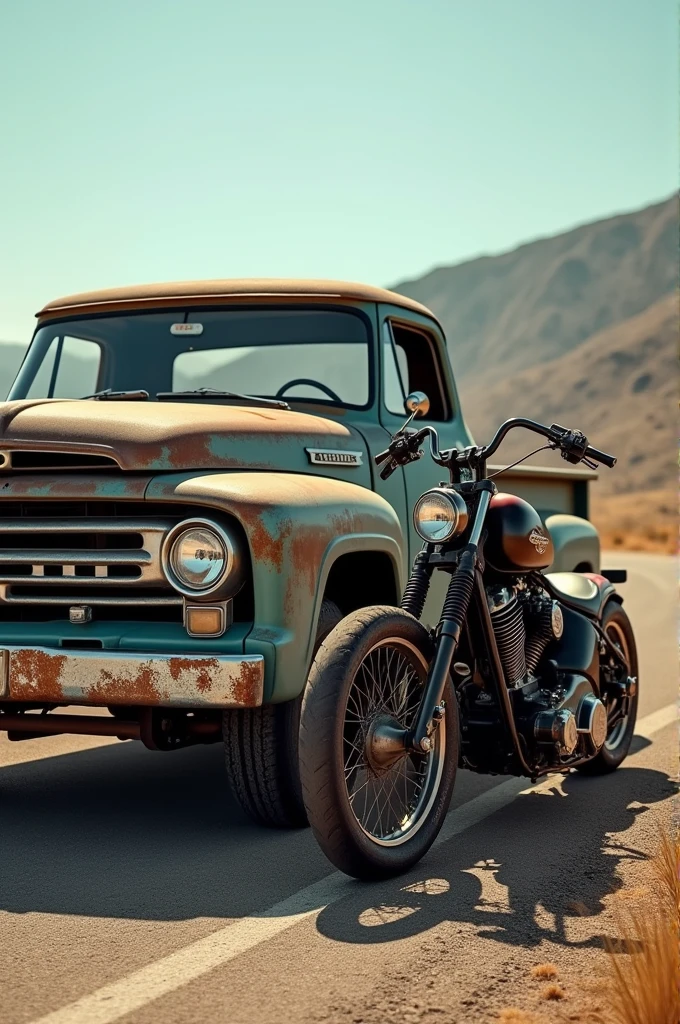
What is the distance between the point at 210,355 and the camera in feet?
20.6

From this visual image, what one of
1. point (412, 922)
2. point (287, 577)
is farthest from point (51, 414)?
point (412, 922)

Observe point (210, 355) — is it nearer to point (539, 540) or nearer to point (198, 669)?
point (539, 540)

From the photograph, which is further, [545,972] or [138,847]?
[138,847]

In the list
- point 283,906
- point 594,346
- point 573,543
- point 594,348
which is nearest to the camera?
point 283,906

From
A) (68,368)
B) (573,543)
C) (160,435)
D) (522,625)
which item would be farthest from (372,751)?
(573,543)

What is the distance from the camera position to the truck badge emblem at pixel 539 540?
5098 mm

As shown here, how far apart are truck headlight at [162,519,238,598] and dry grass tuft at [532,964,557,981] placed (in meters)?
1.68

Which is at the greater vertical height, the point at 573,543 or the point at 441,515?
the point at 441,515

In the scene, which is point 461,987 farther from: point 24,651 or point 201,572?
point 24,651

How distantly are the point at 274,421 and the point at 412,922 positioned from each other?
2.10m

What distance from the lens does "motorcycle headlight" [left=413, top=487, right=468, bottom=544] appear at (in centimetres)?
471

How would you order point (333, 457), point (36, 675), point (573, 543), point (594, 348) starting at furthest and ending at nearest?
point (594, 348)
point (573, 543)
point (333, 457)
point (36, 675)

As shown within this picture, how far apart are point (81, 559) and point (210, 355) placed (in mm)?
1858

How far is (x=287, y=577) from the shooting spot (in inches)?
180
